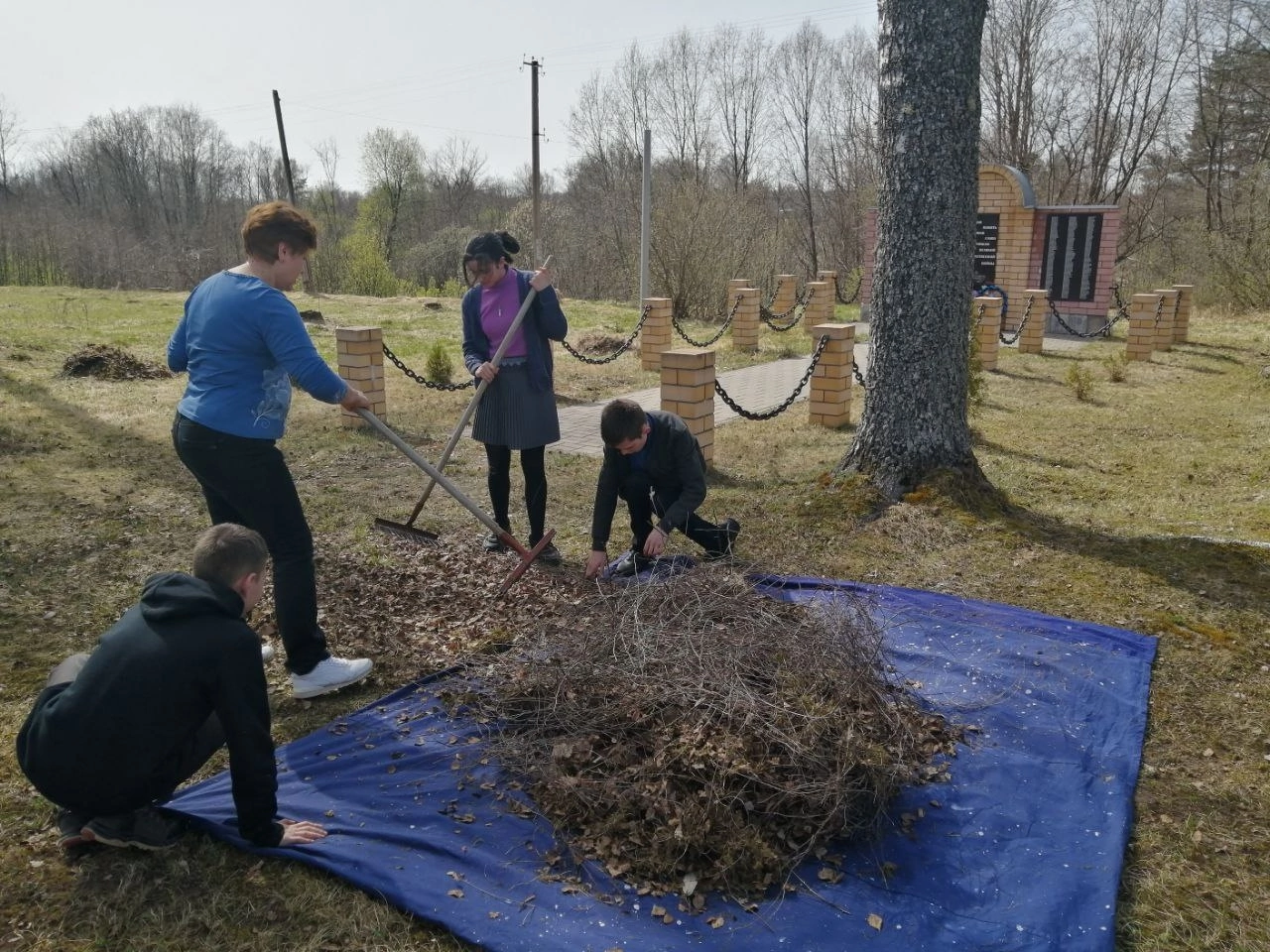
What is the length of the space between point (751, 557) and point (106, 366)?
932 centimetres

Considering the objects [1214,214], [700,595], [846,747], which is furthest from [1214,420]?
[1214,214]

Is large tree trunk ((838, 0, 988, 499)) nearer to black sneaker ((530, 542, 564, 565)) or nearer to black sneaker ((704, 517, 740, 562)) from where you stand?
black sneaker ((704, 517, 740, 562))

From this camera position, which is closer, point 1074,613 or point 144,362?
point 1074,613

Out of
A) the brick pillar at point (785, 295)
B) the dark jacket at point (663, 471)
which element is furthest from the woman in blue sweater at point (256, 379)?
the brick pillar at point (785, 295)

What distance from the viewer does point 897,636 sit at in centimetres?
400

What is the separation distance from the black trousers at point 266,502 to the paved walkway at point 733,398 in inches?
139

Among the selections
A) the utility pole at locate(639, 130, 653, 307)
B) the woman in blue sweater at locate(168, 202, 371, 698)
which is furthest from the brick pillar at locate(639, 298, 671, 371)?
the woman in blue sweater at locate(168, 202, 371, 698)

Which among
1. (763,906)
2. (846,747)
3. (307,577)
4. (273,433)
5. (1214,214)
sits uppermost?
(1214,214)

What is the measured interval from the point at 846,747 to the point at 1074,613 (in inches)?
86.2

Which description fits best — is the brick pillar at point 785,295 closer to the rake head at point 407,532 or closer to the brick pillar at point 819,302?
the brick pillar at point 819,302

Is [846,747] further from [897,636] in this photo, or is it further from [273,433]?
[273,433]

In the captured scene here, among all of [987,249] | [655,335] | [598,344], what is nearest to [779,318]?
[987,249]

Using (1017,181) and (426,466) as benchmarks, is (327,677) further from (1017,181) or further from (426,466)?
(1017,181)

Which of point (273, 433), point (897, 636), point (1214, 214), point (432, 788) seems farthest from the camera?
point (1214, 214)
